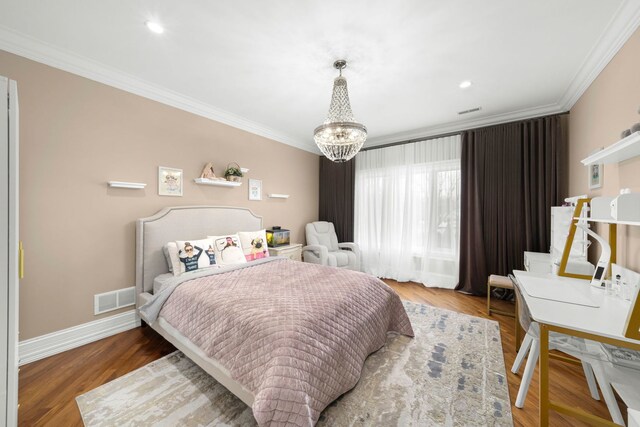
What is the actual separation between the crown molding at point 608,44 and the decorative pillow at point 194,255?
396 centimetres

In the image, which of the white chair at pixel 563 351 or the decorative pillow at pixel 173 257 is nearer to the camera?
the white chair at pixel 563 351

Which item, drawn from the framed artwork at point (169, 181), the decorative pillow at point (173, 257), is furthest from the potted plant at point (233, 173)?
the decorative pillow at point (173, 257)

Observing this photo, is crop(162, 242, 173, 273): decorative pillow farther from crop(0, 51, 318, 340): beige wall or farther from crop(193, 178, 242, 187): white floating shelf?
crop(193, 178, 242, 187): white floating shelf

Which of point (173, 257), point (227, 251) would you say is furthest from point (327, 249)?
point (173, 257)

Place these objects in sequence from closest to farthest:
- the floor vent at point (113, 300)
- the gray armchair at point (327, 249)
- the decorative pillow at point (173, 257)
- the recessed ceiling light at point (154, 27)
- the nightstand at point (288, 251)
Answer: the recessed ceiling light at point (154, 27)
the floor vent at point (113, 300)
the decorative pillow at point (173, 257)
the nightstand at point (288, 251)
the gray armchair at point (327, 249)

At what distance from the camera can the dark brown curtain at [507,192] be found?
312 cm

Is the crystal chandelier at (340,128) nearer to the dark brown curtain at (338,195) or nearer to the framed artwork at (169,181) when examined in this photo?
the framed artwork at (169,181)

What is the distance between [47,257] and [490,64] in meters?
4.43

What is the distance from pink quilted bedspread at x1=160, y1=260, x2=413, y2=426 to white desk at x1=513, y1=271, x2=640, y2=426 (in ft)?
3.43

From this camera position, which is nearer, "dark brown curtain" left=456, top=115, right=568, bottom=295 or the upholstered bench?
the upholstered bench

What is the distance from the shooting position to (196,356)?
178 centimetres

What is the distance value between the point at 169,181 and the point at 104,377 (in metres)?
1.99

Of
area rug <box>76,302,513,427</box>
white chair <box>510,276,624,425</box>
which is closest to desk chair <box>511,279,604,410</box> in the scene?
white chair <box>510,276,624,425</box>

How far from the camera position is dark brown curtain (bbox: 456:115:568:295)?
3125 millimetres
